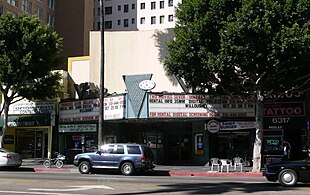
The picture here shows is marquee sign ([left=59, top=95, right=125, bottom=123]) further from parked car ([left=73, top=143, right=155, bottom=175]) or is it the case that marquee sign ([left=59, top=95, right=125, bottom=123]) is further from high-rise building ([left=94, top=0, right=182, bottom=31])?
high-rise building ([left=94, top=0, right=182, bottom=31])

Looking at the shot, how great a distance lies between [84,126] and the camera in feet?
98.6

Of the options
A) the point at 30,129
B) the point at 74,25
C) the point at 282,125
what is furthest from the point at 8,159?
the point at 74,25

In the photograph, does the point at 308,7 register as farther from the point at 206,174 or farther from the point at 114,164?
the point at 114,164

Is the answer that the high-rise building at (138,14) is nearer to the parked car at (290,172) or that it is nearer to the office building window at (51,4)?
the office building window at (51,4)

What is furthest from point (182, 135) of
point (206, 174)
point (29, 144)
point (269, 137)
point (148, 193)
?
point (148, 193)

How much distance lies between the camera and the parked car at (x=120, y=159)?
70.8 feet

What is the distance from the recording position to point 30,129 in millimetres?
33531

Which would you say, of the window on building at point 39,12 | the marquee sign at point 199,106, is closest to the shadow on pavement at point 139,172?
the marquee sign at point 199,106

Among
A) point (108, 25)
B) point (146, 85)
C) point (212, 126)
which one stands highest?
point (108, 25)

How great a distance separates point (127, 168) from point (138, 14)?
207ft

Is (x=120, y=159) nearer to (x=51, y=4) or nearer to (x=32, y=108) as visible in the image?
(x=32, y=108)

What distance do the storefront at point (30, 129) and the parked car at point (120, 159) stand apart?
28.6 ft

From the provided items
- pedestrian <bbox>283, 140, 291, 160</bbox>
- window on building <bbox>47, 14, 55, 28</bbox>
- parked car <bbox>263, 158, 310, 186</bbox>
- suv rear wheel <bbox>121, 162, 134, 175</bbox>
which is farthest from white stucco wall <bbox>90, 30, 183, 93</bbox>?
window on building <bbox>47, 14, 55, 28</bbox>

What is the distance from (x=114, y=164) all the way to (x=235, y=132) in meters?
9.69
